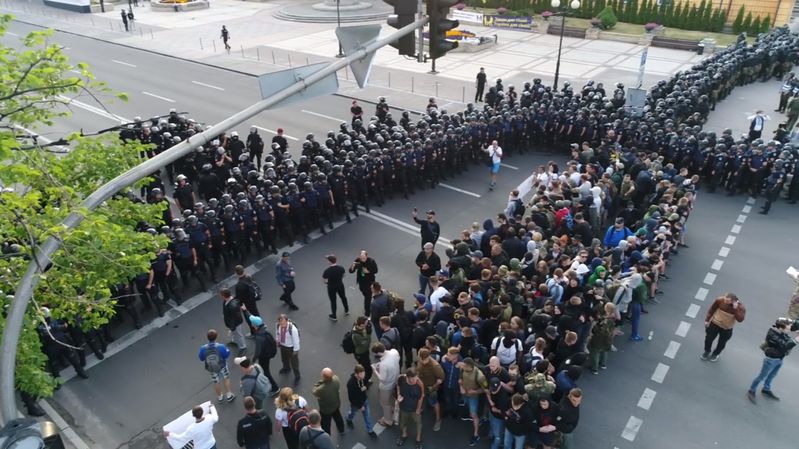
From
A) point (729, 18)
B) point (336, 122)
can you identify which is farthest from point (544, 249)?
point (729, 18)

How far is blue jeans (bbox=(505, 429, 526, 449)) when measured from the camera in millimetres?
8281

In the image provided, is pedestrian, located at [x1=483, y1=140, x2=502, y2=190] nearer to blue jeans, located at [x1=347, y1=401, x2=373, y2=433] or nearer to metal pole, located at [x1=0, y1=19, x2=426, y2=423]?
blue jeans, located at [x1=347, y1=401, x2=373, y2=433]

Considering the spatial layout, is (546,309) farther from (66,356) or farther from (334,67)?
(66,356)

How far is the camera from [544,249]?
11.7m

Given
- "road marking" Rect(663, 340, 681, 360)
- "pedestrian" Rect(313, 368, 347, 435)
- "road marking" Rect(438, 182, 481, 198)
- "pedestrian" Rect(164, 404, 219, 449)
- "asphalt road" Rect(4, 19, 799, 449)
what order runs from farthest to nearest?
"road marking" Rect(438, 182, 481, 198) < "road marking" Rect(663, 340, 681, 360) < "asphalt road" Rect(4, 19, 799, 449) < "pedestrian" Rect(313, 368, 347, 435) < "pedestrian" Rect(164, 404, 219, 449)

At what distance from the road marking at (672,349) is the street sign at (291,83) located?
852 centimetres

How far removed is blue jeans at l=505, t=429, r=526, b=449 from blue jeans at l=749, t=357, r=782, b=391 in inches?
180

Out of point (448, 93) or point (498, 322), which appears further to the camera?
point (448, 93)

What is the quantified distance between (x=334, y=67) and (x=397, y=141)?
35.3ft

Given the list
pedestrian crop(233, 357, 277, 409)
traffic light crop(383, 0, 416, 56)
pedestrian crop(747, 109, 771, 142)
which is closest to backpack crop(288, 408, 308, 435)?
pedestrian crop(233, 357, 277, 409)

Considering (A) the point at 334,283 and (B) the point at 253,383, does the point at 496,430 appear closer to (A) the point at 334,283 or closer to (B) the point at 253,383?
(B) the point at 253,383

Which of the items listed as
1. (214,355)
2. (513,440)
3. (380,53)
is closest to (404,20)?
(214,355)

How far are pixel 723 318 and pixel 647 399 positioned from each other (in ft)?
6.54

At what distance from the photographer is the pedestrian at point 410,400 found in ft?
27.4
